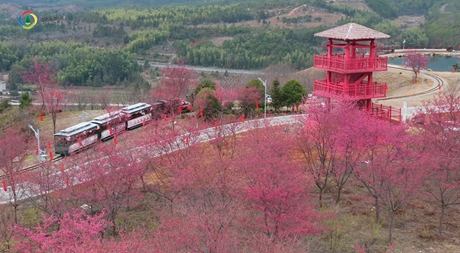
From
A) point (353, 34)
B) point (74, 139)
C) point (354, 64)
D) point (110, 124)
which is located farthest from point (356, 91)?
point (74, 139)

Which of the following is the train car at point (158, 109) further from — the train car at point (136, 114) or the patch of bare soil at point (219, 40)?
the patch of bare soil at point (219, 40)

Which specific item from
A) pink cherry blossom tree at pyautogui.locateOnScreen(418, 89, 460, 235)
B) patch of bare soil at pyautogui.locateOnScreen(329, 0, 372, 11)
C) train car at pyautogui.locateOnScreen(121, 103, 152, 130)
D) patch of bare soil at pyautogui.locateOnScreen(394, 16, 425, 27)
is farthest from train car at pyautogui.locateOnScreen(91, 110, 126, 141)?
patch of bare soil at pyautogui.locateOnScreen(329, 0, 372, 11)

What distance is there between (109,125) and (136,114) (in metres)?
2.98

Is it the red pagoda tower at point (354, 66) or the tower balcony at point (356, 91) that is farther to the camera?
the tower balcony at point (356, 91)

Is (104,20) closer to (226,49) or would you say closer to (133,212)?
(226,49)

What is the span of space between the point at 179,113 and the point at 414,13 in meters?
103

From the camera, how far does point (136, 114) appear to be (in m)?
34.7

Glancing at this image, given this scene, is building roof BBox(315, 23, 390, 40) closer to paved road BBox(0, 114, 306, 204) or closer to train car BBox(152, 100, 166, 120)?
paved road BBox(0, 114, 306, 204)

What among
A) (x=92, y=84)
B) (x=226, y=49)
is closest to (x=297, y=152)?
(x=92, y=84)

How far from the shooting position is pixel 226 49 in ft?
268

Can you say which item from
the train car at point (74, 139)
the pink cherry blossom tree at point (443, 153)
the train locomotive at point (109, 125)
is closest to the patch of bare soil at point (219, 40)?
the train locomotive at point (109, 125)

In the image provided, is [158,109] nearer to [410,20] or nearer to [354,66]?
[354,66]

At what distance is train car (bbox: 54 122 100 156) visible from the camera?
93.8 feet

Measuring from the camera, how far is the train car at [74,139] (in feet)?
93.8
